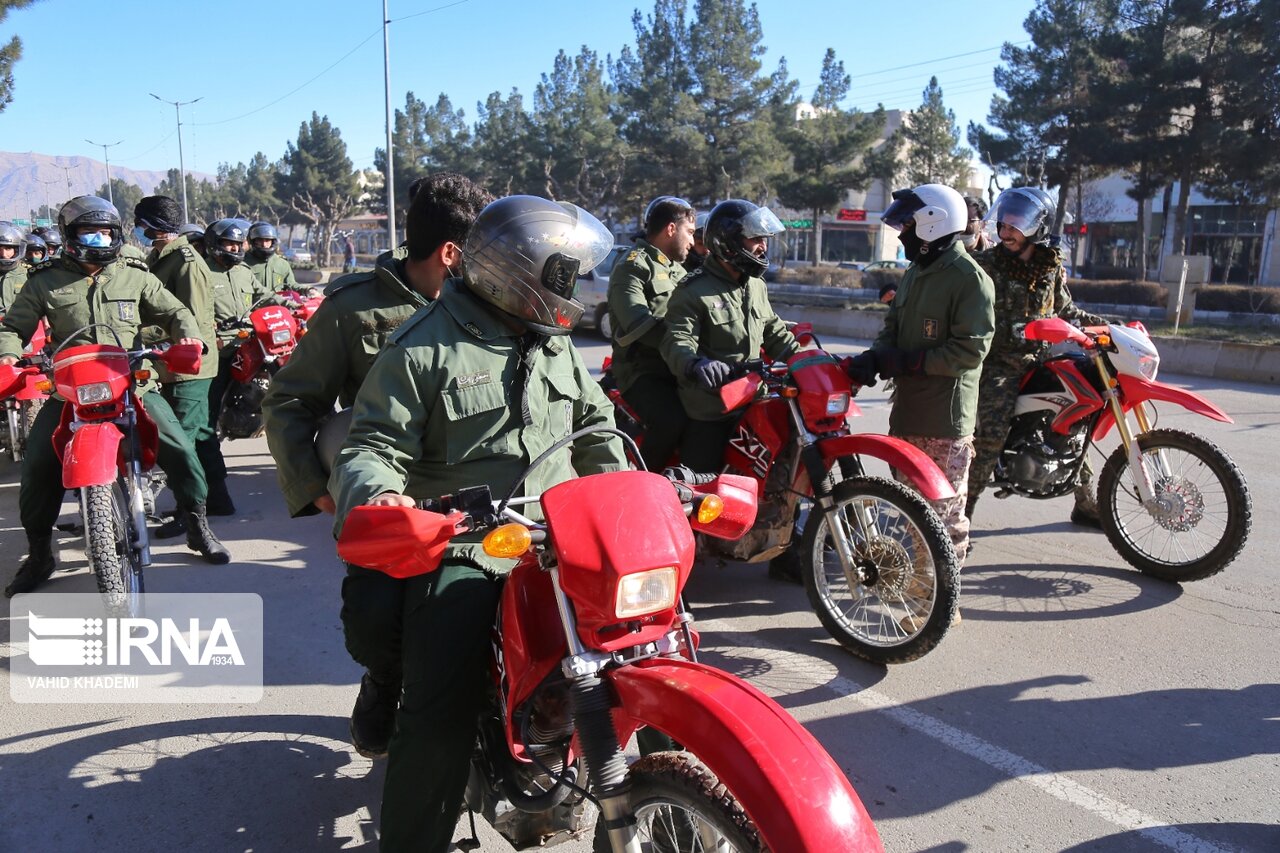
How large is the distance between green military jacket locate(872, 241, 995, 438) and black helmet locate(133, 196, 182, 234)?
5260 millimetres

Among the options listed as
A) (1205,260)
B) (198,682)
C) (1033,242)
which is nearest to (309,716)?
(198,682)

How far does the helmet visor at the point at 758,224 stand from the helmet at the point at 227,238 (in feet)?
16.5

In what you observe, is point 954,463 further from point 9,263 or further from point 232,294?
point 9,263

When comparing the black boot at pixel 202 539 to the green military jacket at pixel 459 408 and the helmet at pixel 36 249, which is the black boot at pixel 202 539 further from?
the helmet at pixel 36 249

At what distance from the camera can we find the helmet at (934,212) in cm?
452

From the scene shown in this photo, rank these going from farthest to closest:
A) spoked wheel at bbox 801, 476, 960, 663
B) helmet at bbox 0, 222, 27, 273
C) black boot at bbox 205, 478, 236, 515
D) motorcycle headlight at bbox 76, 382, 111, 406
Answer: helmet at bbox 0, 222, 27, 273, black boot at bbox 205, 478, 236, 515, motorcycle headlight at bbox 76, 382, 111, 406, spoked wheel at bbox 801, 476, 960, 663

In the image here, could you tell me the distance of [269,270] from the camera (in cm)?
947

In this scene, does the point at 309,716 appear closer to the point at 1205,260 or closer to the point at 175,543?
the point at 175,543

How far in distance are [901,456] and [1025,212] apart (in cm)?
208

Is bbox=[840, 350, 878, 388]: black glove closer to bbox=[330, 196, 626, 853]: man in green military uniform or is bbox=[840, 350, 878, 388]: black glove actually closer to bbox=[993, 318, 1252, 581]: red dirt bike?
A: bbox=[993, 318, 1252, 581]: red dirt bike

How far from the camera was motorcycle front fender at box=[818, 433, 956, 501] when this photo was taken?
3930 millimetres

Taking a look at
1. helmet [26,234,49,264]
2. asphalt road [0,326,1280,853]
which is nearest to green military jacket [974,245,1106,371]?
asphalt road [0,326,1280,853]

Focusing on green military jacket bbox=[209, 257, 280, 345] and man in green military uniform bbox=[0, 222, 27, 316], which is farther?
man in green military uniform bbox=[0, 222, 27, 316]

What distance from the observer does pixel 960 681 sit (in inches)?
158
